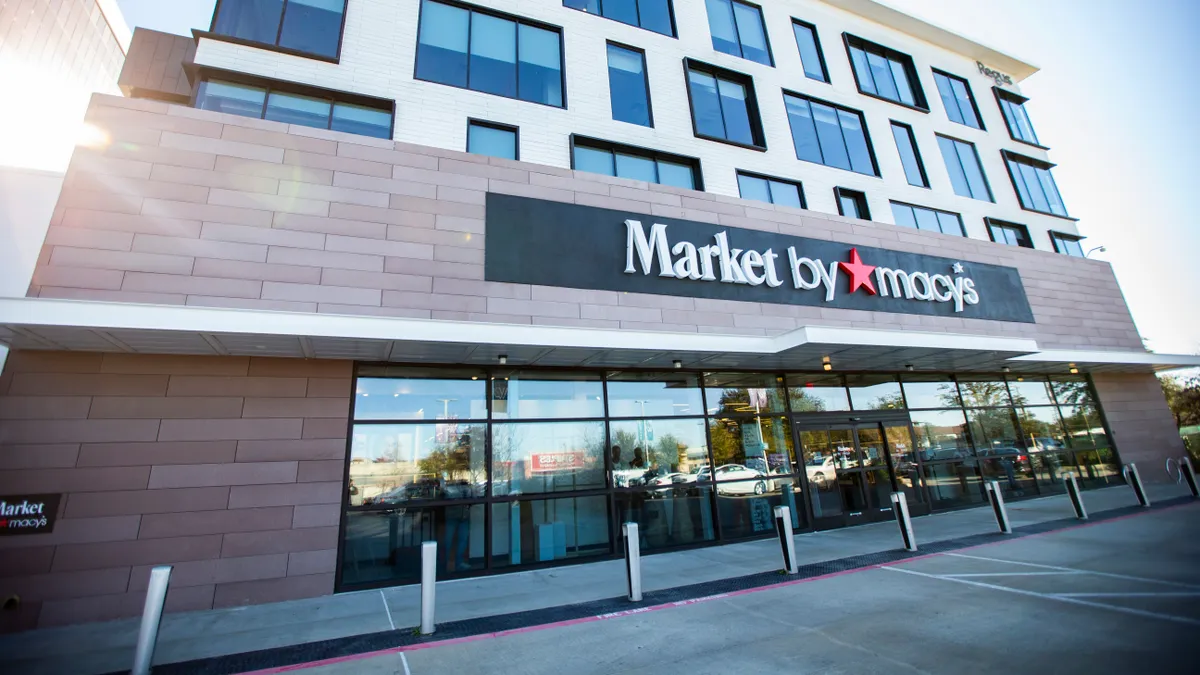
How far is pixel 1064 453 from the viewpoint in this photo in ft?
48.0

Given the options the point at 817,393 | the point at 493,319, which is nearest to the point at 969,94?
the point at 817,393

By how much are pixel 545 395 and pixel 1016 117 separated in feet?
76.9

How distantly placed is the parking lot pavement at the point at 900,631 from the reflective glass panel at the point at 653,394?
13.4ft

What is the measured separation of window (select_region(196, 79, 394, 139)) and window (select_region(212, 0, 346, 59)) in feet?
2.86

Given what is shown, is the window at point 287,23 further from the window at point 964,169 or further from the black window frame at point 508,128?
the window at point 964,169

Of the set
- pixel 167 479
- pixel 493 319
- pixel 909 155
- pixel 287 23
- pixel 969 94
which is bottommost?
pixel 167 479

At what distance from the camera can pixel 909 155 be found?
16062 millimetres

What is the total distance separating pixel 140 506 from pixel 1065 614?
11027mm

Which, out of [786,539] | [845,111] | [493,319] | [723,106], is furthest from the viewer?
[845,111]

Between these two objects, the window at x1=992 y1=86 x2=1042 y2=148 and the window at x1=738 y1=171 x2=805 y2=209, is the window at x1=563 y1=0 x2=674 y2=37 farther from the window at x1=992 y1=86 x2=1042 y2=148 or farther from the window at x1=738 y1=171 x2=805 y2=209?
the window at x1=992 y1=86 x2=1042 y2=148

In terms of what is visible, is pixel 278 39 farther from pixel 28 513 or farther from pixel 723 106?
pixel 723 106

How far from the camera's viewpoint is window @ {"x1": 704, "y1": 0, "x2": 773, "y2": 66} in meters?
14.2

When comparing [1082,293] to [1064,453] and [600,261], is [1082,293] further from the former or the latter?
[600,261]

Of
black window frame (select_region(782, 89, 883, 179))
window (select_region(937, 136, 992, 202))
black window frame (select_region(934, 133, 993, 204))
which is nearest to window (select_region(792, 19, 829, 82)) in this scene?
black window frame (select_region(782, 89, 883, 179))
